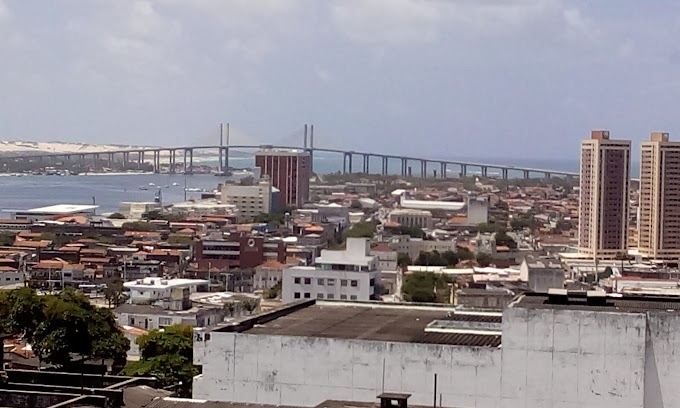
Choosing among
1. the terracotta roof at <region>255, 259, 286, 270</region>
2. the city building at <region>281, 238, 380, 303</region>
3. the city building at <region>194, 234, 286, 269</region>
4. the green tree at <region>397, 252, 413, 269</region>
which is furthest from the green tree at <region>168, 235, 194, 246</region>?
the city building at <region>281, 238, 380, 303</region>

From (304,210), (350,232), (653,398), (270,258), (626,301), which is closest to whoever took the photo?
(653,398)

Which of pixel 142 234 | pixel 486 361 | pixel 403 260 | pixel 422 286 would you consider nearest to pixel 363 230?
pixel 142 234

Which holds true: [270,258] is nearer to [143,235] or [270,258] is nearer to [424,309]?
[143,235]

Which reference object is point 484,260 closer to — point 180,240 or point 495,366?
point 180,240

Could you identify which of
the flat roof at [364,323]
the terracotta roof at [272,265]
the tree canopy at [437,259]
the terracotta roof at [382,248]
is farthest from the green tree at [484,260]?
the flat roof at [364,323]

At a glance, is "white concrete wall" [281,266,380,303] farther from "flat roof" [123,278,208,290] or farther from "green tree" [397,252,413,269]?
"green tree" [397,252,413,269]

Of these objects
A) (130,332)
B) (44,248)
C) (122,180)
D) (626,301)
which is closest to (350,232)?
(44,248)
